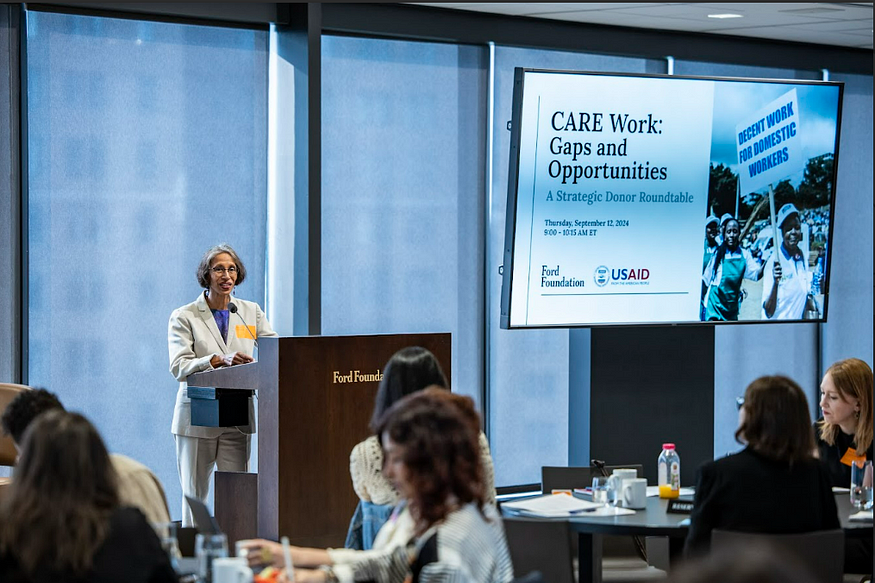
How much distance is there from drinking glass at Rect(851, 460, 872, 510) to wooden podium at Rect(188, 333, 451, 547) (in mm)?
2007

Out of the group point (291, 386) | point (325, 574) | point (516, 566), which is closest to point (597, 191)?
point (291, 386)

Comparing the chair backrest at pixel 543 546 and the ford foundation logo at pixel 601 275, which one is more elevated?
the ford foundation logo at pixel 601 275

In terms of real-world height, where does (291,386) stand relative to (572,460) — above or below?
above

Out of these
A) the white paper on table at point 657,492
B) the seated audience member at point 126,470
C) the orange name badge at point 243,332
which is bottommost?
the white paper on table at point 657,492

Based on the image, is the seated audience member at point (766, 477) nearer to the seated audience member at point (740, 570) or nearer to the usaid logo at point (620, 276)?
the seated audience member at point (740, 570)

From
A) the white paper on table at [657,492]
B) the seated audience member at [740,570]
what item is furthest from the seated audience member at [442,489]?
the white paper on table at [657,492]

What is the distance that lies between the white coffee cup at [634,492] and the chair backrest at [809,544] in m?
0.79

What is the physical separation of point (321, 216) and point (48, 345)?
187 centimetres

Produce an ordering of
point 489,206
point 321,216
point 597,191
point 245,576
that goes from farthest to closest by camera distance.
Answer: point 489,206 < point 321,216 < point 597,191 < point 245,576

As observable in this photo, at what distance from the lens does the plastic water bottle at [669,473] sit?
4.89m

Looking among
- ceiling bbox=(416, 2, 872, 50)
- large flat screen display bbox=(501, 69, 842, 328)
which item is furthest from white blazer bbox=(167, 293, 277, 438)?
ceiling bbox=(416, 2, 872, 50)

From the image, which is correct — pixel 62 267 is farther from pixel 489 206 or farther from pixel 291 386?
pixel 489 206

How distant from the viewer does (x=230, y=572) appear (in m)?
2.95

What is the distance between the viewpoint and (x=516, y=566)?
427cm
